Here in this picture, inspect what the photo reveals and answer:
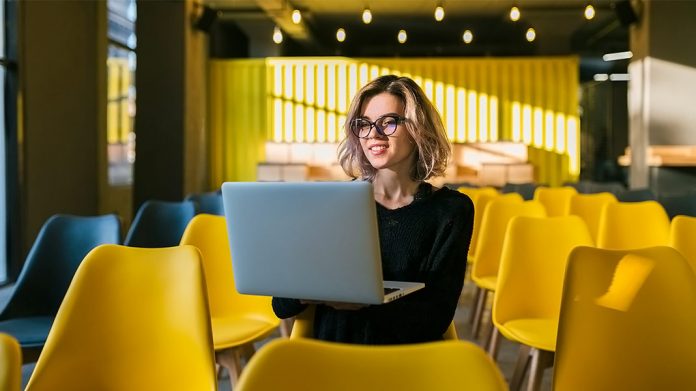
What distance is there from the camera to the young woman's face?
5.57ft

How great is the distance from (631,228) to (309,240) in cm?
287

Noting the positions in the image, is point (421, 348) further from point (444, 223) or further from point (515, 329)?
point (515, 329)

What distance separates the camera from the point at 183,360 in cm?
196

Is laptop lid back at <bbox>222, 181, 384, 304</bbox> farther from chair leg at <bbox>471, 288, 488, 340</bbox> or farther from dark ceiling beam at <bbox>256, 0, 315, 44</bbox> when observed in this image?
dark ceiling beam at <bbox>256, 0, 315, 44</bbox>

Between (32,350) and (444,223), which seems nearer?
(444,223)

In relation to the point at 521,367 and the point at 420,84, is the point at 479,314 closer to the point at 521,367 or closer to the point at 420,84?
the point at 521,367

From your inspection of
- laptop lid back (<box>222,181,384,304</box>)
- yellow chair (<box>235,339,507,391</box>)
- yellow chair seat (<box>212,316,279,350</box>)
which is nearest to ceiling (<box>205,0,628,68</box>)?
yellow chair seat (<box>212,316,279,350</box>)

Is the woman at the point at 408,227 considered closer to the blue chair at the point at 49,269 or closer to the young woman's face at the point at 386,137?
the young woman's face at the point at 386,137

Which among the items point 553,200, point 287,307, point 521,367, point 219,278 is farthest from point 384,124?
point 553,200

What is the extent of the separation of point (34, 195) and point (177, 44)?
13.9 ft

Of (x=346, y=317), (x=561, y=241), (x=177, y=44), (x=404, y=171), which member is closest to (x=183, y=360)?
(x=346, y=317)

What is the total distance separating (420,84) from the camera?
13492 millimetres

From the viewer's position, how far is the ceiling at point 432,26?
12.8 metres

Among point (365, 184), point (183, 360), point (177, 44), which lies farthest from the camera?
point (177, 44)
